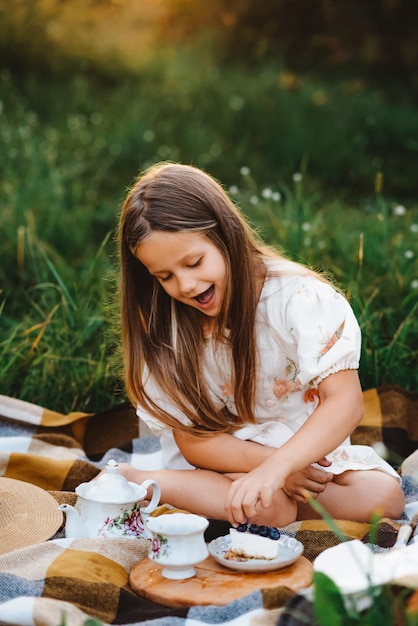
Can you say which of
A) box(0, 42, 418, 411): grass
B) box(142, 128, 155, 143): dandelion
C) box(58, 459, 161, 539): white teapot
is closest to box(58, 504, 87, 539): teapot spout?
box(58, 459, 161, 539): white teapot

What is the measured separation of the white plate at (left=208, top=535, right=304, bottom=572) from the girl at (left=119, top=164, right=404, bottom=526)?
0.72ft

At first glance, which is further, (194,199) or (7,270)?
(7,270)

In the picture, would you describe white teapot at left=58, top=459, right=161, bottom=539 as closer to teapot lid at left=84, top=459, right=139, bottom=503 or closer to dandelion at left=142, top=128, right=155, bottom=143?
teapot lid at left=84, top=459, right=139, bottom=503

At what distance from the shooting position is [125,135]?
22.5ft

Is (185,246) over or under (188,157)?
over

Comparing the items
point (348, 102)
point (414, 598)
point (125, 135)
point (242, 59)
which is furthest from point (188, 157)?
point (414, 598)

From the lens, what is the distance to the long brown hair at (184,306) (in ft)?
8.51

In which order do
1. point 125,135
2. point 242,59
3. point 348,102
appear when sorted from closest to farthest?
point 125,135
point 348,102
point 242,59

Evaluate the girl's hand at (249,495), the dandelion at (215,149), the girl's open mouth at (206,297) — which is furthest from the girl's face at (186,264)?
the dandelion at (215,149)

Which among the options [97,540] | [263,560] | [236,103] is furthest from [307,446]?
[236,103]

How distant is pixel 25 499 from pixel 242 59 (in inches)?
318

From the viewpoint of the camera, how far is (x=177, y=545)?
209cm

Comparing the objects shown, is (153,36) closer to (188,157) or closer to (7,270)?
(188,157)

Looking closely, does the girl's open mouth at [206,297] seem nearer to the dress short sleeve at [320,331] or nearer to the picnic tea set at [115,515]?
the dress short sleeve at [320,331]
